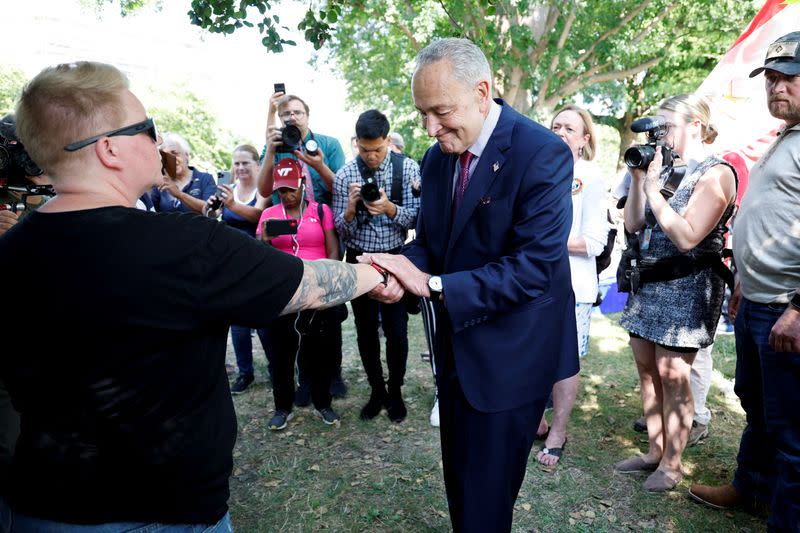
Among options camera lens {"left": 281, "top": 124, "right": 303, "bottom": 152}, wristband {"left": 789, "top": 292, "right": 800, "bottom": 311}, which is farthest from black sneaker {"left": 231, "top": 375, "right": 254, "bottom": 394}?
wristband {"left": 789, "top": 292, "right": 800, "bottom": 311}

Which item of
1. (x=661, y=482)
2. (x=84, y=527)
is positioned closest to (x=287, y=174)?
(x=84, y=527)

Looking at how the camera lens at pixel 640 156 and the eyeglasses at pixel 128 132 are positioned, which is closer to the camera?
the eyeglasses at pixel 128 132

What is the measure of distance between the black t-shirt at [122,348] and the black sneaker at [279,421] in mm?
3025

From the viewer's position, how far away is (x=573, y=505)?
10.7 feet

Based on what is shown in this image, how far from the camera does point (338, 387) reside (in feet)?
16.7

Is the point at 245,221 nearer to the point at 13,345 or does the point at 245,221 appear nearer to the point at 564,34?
the point at 13,345

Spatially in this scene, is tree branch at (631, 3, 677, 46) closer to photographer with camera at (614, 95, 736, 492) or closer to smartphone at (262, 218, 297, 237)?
photographer with camera at (614, 95, 736, 492)

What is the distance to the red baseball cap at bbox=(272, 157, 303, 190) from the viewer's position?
13.8 feet

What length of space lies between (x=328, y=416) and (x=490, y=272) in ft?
9.75

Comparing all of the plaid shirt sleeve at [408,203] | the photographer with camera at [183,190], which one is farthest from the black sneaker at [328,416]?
the photographer with camera at [183,190]

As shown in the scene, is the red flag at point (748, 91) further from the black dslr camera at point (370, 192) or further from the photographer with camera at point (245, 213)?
the photographer with camera at point (245, 213)

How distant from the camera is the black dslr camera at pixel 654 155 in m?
2.96

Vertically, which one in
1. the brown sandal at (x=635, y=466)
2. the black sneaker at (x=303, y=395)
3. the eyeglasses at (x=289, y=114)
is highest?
the eyeglasses at (x=289, y=114)

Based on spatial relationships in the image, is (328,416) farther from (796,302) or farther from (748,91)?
(748,91)
